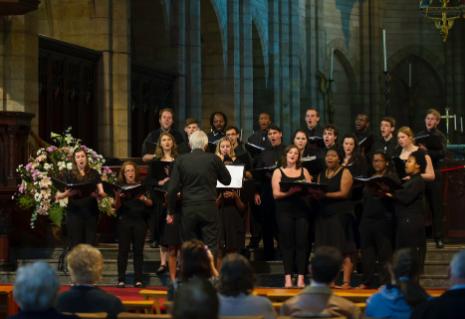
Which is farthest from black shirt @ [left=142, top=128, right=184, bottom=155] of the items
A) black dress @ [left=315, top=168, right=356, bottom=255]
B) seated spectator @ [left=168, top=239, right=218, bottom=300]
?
seated spectator @ [left=168, top=239, right=218, bottom=300]

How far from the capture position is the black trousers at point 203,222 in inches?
545

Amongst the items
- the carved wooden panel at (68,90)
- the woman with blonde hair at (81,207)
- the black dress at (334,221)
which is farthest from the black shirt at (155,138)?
the carved wooden panel at (68,90)

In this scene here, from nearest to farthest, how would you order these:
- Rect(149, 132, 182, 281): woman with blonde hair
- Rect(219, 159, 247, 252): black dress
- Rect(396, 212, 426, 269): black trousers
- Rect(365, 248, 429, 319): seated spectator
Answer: Rect(365, 248, 429, 319): seated spectator
Rect(396, 212, 426, 269): black trousers
Rect(149, 132, 182, 281): woman with blonde hair
Rect(219, 159, 247, 252): black dress

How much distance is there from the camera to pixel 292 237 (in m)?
14.4

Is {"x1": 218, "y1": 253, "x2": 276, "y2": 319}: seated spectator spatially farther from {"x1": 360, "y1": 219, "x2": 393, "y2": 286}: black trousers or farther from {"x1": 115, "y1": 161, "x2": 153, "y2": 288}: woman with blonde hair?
{"x1": 115, "y1": 161, "x2": 153, "y2": 288}: woman with blonde hair

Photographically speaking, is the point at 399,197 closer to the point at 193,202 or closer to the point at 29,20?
the point at 193,202

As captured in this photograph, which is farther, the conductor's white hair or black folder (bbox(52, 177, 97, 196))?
black folder (bbox(52, 177, 97, 196))

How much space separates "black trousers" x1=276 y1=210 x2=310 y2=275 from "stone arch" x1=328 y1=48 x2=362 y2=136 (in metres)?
25.6

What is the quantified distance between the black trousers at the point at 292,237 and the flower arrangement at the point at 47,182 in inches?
102

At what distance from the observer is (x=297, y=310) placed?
8.48 metres

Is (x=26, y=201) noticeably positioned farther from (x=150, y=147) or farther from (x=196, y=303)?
(x=196, y=303)

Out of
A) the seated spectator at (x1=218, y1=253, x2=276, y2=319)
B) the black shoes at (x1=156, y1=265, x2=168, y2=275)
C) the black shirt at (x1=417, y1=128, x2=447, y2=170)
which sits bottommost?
the black shoes at (x1=156, y1=265, x2=168, y2=275)

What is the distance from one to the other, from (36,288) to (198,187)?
6.54m

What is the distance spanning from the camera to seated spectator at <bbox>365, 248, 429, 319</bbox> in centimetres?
882
